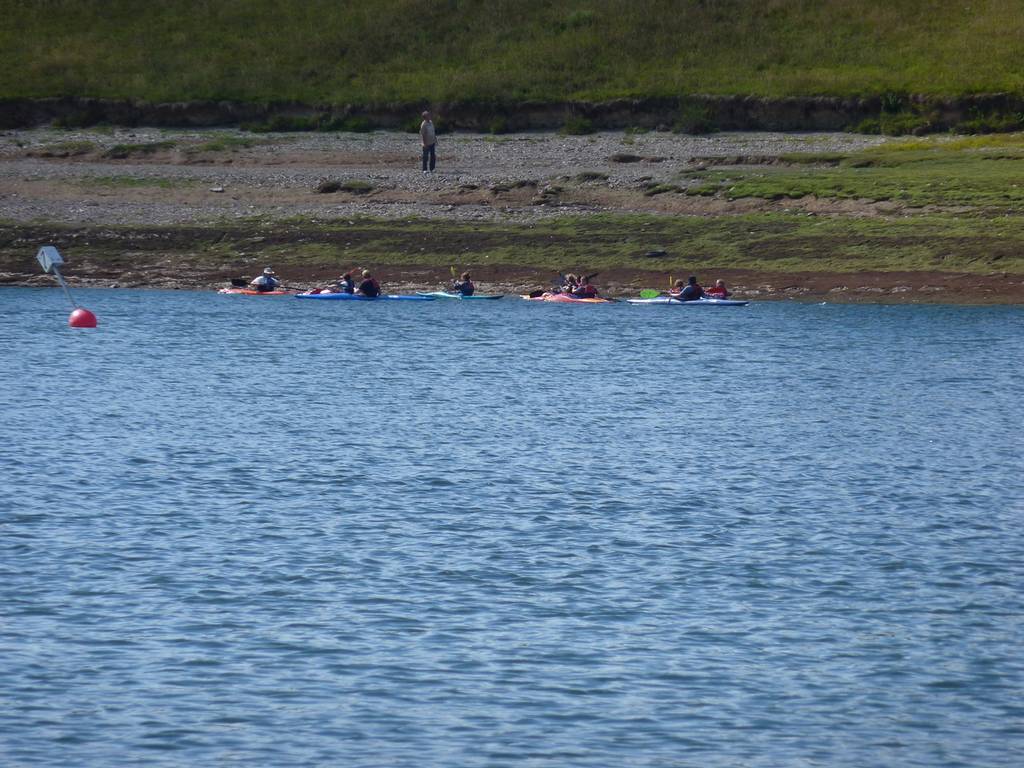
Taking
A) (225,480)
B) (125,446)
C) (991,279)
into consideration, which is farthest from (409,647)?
(991,279)

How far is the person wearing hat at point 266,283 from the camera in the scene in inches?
1949

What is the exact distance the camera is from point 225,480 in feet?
83.0

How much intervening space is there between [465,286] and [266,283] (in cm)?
590

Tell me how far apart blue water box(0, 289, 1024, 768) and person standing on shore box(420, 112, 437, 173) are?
61.7ft

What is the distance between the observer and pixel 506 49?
242 ft

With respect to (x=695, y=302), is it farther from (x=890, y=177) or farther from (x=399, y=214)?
(x=399, y=214)

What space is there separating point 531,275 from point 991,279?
42.5 ft

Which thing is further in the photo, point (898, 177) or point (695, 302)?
point (898, 177)

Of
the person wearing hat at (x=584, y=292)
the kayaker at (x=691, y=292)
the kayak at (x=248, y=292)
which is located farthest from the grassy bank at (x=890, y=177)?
the kayak at (x=248, y=292)

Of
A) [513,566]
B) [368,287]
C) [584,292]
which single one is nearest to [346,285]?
[368,287]

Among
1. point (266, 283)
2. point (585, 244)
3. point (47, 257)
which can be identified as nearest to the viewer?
point (47, 257)

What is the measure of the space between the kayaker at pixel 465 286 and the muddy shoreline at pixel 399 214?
160 centimetres

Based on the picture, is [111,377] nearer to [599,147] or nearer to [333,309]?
[333,309]

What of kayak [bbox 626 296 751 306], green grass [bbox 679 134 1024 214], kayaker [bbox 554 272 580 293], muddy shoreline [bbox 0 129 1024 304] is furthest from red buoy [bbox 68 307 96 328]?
green grass [bbox 679 134 1024 214]
